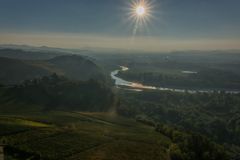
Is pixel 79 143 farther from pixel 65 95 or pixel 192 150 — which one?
pixel 65 95

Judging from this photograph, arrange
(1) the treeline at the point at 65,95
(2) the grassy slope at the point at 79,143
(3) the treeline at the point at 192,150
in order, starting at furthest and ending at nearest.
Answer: (1) the treeline at the point at 65,95, (3) the treeline at the point at 192,150, (2) the grassy slope at the point at 79,143

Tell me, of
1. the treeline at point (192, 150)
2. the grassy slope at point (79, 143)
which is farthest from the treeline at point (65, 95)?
the treeline at point (192, 150)

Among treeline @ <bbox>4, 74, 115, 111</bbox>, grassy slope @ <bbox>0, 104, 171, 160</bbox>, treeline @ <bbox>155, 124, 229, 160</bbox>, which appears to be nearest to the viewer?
grassy slope @ <bbox>0, 104, 171, 160</bbox>

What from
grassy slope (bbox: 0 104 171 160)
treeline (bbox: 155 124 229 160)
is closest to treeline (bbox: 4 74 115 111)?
grassy slope (bbox: 0 104 171 160)

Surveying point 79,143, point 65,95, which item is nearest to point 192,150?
point 79,143

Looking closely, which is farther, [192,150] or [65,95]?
[65,95]

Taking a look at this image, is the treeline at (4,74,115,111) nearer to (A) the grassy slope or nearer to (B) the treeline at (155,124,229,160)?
(A) the grassy slope

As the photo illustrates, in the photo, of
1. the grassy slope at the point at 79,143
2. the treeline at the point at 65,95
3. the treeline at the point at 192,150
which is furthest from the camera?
the treeline at the point at 65,95

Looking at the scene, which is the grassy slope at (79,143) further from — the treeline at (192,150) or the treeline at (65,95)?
the treeline at (65,95)

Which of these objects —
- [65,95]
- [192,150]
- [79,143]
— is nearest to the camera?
[79,143]

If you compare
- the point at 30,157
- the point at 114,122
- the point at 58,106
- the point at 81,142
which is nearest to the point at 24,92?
the point at 58,106
